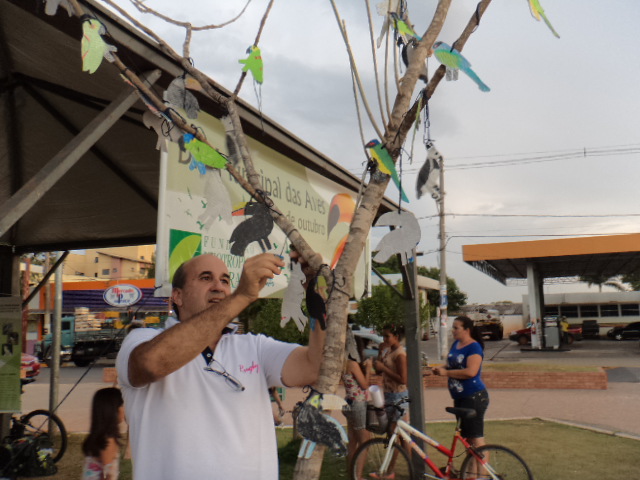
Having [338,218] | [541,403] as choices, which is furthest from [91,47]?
[541,403]

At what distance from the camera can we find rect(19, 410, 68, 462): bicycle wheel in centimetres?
625

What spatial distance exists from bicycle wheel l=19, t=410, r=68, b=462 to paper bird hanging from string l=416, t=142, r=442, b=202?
6.02 metres

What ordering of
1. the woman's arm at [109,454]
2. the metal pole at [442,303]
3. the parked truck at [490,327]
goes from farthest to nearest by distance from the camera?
1. the parked truck at [490,327]
2. the metal pole at [442,303]
3. the woman's arm at [109,454]

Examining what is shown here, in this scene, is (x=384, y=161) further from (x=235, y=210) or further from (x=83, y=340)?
(x=83, y=340)

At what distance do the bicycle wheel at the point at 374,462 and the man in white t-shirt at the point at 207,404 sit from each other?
3935mm

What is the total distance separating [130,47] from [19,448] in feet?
16.6

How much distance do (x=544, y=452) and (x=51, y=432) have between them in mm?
6541

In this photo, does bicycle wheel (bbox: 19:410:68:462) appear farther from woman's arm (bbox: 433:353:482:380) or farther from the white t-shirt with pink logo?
the white t-shirt with pink logo

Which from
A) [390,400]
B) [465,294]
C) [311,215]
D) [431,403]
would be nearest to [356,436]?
[390,400]

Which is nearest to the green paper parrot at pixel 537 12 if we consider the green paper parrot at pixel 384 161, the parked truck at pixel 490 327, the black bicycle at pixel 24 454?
the green paper parrot at pixel 384 161

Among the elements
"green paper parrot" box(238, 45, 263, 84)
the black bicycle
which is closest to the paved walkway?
the black bicycle

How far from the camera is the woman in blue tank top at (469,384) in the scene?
17.1 feet

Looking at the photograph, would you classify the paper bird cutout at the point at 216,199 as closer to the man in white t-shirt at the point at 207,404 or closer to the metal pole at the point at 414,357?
the man in white t-shirt at the point at 207,404

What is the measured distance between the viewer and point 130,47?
93.5 inches
